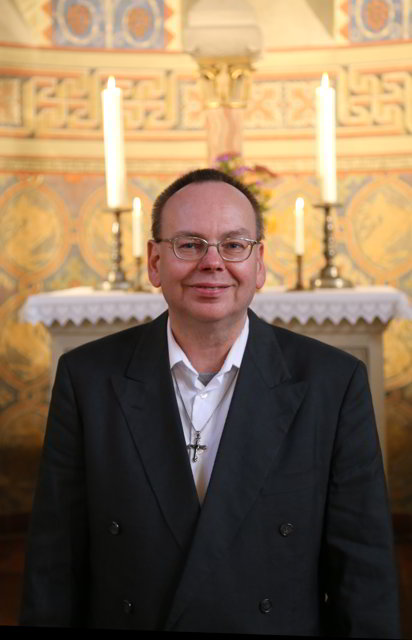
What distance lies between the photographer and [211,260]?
1.69 meters

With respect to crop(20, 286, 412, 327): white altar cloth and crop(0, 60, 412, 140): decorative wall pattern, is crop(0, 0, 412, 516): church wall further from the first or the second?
crop(20, 286, 412, 327): white altar cloth

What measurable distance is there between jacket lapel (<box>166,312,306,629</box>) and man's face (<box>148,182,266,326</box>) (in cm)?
11

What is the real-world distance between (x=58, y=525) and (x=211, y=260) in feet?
1.76

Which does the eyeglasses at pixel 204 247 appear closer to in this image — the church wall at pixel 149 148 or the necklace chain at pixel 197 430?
the necklace chain at pixel 197 430

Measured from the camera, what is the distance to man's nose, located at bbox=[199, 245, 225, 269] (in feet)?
5.56

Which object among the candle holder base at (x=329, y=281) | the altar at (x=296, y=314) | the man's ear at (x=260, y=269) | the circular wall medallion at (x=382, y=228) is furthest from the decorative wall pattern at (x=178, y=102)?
the man's ear at (x=260, y=269)

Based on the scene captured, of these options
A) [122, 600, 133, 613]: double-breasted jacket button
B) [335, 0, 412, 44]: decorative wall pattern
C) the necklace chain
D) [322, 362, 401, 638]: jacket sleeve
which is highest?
[335, 0, 412, 44]: decorative wall pattern

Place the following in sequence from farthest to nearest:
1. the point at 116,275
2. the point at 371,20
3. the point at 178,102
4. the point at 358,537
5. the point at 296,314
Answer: the point at 178,102 < the point at 371,20 < the point at 116,275 < the point at 296,314 < the point at 358,537

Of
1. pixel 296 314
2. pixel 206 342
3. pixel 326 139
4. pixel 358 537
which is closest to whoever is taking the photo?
pixel 358 537

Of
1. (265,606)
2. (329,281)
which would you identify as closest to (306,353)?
(265,606)

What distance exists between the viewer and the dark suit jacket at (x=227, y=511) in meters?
1.66

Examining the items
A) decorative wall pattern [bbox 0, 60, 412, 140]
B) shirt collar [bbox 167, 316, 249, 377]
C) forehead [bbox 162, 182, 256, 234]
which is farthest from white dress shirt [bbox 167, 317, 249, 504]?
decorative wall pattern [bbox 0, 60, 412, 140]

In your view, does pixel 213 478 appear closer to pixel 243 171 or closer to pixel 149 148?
pixel 243 171

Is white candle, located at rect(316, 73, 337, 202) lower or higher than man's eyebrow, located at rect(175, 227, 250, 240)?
higher
